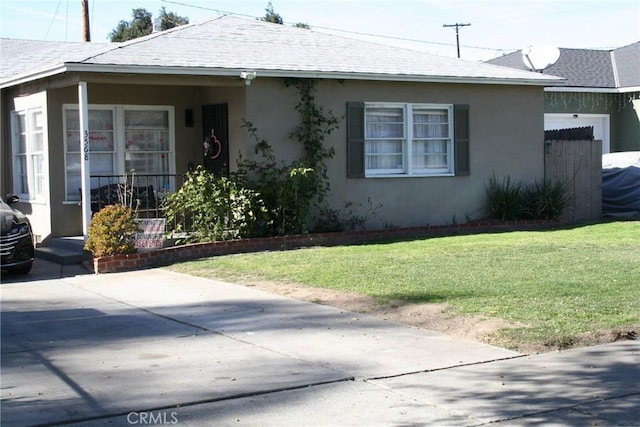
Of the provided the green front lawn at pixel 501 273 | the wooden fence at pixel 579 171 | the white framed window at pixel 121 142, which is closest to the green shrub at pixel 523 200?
the wooden fence at pixel 579 171

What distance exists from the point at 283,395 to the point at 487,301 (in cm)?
360

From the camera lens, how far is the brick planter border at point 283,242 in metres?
13.3

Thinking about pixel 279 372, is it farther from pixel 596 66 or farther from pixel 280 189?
pixel 596 66

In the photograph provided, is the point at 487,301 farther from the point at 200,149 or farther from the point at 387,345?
the point at 200,149

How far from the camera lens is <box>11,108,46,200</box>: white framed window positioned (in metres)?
16.2

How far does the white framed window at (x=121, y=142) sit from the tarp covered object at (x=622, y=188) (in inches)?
403

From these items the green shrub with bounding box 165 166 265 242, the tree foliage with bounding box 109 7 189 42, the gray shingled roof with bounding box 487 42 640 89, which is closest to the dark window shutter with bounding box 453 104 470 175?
the green shrub with bounding box 165 166 265 242

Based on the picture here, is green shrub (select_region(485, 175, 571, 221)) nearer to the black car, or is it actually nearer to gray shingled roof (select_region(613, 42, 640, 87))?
the black car

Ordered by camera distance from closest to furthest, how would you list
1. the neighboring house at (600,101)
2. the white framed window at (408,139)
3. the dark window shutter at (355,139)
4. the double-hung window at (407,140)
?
the dark window shutter at (355,139)
the double-hung window at (407,140)
the white framed window at (408,139)
the neighboring house at (600,101)

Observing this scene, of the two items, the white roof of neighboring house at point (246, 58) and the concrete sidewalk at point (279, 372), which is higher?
the white roof of neighboring house at point (246, 58)

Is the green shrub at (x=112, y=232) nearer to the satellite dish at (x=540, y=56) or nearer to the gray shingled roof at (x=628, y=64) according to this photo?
the satellite dish at (x=540, y=56)

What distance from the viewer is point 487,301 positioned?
9.38 meters

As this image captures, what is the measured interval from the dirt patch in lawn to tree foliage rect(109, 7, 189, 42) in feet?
120

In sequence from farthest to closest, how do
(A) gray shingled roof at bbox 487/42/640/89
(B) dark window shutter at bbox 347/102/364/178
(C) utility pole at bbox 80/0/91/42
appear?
1. (C) utility pole at bbox 80/0/91/42
2. (A) gray shingled roof at bbox 487/42/640/89
3. (B) dark window shutter at bbox 347/102/364/178
